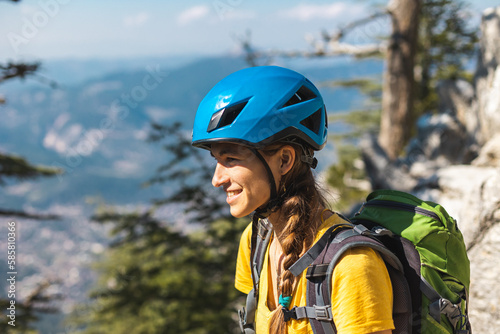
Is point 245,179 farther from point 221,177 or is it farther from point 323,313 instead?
point 323,313

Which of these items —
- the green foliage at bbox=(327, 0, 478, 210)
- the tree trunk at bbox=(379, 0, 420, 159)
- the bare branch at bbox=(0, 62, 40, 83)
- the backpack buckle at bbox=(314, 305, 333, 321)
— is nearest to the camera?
the backpack buckle at bbox=(314, 305, 333, 321)

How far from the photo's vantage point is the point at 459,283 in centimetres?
213

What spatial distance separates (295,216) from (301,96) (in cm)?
70

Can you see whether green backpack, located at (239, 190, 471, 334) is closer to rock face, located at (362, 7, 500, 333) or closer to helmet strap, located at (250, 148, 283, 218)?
helmet strap, located at (250, 148, 283, 218)

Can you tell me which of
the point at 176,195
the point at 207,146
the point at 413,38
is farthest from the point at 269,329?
the point at 413,38

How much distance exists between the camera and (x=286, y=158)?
7.50 ft

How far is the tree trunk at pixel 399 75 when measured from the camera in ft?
35.2

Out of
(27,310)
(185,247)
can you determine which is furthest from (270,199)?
(185,247)

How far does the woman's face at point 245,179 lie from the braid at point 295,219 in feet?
0.41

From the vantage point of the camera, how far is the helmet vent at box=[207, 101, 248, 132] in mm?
2223

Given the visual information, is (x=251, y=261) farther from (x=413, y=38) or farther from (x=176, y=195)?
(x=413, y=38)

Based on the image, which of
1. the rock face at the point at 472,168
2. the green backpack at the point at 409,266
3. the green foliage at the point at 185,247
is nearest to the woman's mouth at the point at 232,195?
the green backpack at the point at 409,266

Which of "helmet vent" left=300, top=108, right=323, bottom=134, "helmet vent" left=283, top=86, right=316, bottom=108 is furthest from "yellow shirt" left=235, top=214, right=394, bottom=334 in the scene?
"helmet vent" left=283, top=86, right=316, bottom=108

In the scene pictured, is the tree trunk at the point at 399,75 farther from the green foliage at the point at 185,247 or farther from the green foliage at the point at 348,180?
the green foliage at the point at 185,247
